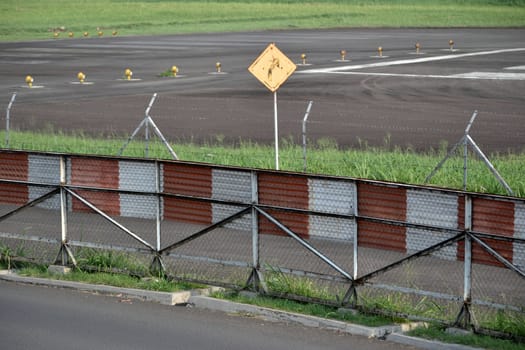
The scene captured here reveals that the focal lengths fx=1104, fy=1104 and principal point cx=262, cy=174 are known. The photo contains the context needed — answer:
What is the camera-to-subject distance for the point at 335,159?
21.4 m

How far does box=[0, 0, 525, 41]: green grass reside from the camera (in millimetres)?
90062

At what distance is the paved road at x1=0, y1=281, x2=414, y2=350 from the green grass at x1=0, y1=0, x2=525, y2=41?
6836cm

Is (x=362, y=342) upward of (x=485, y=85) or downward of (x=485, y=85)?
downward

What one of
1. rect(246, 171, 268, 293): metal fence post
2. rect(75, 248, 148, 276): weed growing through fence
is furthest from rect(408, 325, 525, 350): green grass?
rect(75, 248, 148, 276): weed growing through fence

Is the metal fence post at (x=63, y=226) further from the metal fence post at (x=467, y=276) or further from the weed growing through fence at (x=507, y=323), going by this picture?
the weed growing through fence at (x=507, y=323)

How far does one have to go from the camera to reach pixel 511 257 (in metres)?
10.6

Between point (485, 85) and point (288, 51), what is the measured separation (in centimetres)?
2133

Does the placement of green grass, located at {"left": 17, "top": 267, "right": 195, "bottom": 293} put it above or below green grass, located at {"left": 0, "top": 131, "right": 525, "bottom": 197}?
below

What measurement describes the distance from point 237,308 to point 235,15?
311 feet

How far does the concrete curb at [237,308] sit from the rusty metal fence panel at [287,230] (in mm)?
483

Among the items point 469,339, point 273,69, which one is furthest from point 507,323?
point 273,69

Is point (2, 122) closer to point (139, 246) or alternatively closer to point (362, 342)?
point (139, 246)

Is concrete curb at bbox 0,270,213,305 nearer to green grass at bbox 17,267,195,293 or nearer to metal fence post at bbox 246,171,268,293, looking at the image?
green grass at bbox 17,267,195,293

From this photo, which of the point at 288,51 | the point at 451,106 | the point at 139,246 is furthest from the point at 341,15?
the point at 139,246
